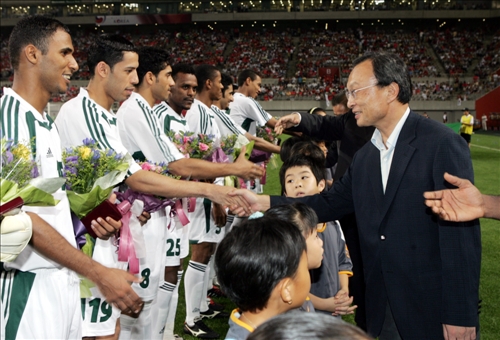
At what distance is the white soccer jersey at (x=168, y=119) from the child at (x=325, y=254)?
1.25 meters

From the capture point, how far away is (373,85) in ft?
11.2

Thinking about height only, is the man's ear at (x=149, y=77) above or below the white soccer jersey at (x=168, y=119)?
above

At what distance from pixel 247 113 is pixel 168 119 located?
2881 mm

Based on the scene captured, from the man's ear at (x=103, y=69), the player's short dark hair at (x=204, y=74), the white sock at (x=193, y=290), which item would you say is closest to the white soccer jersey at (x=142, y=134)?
the man's ear at (x=103, y=69)

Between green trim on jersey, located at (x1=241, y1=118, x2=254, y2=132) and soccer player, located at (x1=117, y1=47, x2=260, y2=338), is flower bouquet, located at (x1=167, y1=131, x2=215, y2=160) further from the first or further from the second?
green trim on jersey, located at (x1=241, y1=118, x2=254, y2=132)

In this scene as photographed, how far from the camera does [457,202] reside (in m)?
2.78

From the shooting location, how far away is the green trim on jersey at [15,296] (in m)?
2.76

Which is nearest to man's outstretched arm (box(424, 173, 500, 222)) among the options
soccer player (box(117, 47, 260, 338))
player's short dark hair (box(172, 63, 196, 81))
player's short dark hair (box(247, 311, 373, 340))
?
player's short dark hair (box(247, 311, 373, 340))

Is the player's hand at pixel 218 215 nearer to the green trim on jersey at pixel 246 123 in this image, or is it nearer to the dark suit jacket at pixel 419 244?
the green trim on jersey at pixel 246 123

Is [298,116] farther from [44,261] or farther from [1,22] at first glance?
[1,22]

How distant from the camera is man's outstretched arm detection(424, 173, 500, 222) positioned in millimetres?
2740

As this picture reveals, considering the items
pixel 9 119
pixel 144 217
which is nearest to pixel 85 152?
pixel 9 119

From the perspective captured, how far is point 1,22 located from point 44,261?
63263 millimetres

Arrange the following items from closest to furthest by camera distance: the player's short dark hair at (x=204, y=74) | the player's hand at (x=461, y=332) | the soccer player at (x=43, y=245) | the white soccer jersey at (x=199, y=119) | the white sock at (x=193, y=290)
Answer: the soccer player at (x=43, y=245) → the player's hand at (x=461, y=332) → the white sock at (x=193, y=290) → the white soccer jersey at (x=199, y=119) → the player's short dark hair at (x=204, y=74)
